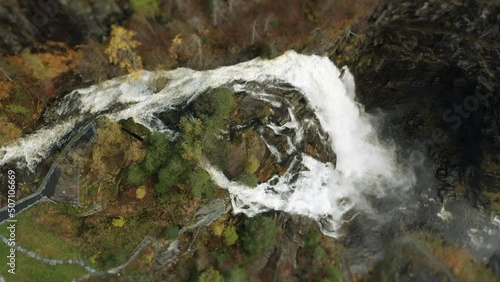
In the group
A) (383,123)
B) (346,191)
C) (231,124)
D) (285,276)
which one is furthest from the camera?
(383,123)

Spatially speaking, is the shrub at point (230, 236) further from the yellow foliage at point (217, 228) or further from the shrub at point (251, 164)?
the shrub at point (251, 164)

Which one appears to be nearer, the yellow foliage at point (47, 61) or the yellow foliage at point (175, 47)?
the yellow foliage at point (47, 61)

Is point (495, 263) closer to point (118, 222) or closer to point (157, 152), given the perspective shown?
point (157, 152)

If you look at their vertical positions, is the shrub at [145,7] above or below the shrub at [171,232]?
above

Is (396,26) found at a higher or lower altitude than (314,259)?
higher

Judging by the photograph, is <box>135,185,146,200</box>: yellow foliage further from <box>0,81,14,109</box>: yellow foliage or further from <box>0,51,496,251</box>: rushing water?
<box>0,81,14,109</box>: yellow foliage

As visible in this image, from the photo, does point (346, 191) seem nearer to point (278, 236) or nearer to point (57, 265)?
point (278, 236)

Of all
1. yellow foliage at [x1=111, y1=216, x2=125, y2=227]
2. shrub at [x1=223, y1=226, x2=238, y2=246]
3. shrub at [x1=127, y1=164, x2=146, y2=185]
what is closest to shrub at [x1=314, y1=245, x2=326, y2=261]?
shrub at [x1=223, y1=226, x2=238, y2=246]

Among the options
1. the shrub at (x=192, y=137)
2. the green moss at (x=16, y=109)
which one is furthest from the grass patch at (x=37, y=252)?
the shrub at (x=192, y=137)

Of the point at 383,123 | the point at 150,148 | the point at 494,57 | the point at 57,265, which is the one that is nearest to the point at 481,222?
the point at 383,123
